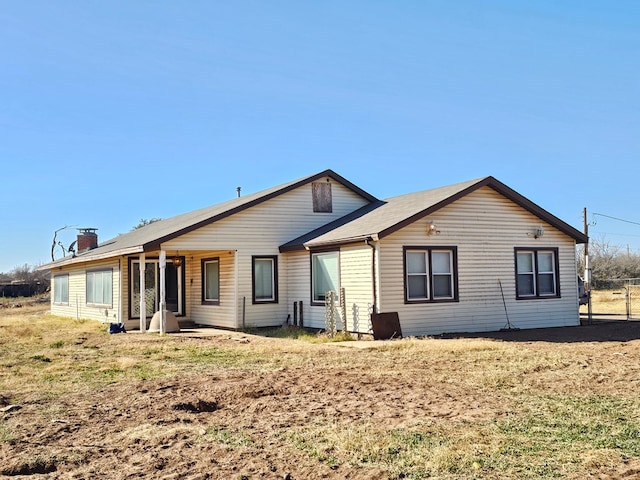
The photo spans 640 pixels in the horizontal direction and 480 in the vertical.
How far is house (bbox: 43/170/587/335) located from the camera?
1689 cm

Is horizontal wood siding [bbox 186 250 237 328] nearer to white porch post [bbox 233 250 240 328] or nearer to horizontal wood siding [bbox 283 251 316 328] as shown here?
white porch post [bbox 233 250 240 328]

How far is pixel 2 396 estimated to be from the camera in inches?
367

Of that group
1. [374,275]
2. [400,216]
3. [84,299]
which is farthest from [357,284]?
[84,299]

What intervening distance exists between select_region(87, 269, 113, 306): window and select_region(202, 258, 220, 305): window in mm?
3234

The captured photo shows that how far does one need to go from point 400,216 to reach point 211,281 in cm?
747

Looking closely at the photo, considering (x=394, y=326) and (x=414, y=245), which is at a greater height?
(x=414, y=245)

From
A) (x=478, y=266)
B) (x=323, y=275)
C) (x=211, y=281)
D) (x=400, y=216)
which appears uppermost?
(x=400, y=216)

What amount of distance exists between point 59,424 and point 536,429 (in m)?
5.21

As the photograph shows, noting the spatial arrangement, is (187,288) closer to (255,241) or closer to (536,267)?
(255,241)

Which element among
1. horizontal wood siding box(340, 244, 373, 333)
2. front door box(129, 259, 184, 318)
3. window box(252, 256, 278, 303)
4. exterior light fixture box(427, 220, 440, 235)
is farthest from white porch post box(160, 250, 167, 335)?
exterior light fixture box(427, 220, 440, 235)

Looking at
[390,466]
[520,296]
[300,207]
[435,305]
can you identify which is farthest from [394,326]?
[390,466]

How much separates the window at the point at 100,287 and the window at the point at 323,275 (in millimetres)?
7512

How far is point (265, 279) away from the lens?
2047 cm

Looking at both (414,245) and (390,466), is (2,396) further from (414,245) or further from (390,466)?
(414,245)
